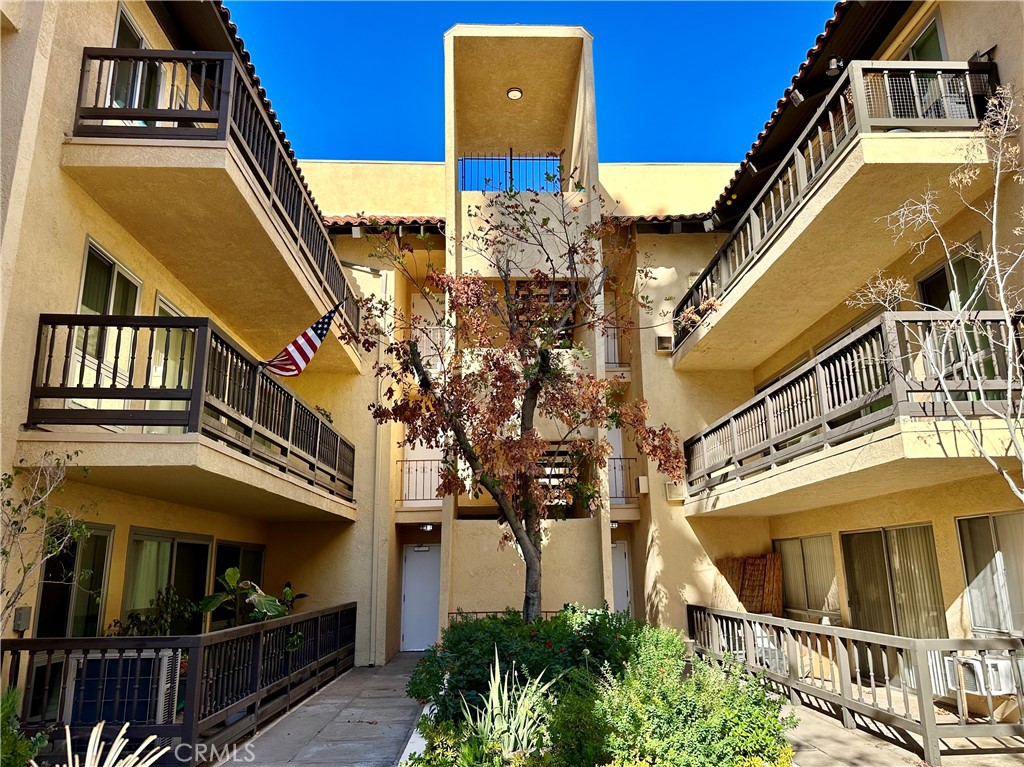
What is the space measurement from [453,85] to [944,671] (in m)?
13.2

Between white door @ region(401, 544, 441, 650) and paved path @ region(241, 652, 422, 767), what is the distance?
399 cm

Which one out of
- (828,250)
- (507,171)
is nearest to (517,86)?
(507,171)

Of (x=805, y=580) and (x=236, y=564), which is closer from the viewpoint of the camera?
(x=236, y=564)

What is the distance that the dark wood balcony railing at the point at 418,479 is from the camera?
1619cm

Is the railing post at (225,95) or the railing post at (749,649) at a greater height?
the railing post at (225,95)

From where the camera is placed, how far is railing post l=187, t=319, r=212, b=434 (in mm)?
7164

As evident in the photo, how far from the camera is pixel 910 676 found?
32.2ft

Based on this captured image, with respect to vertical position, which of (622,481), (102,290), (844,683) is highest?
(102,290)

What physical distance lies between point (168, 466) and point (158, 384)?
306cm

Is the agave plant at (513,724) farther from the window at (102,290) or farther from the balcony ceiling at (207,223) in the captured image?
the balcony ceiling at (207,223)

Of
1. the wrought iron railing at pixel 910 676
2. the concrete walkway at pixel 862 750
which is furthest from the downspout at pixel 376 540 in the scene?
the concrete walkway at pixel 862 750

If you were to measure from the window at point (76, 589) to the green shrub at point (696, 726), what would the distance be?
613cm

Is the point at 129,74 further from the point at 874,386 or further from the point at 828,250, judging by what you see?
the point at 874,386

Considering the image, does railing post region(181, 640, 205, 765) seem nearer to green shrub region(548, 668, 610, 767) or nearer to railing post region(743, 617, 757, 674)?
green shrub region(548, 668, 610, 767)
